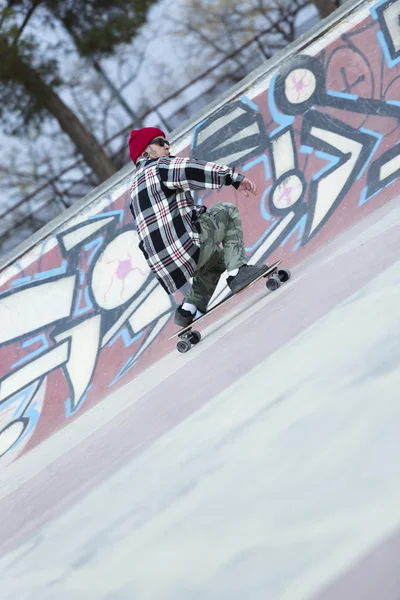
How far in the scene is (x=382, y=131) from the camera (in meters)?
7.52

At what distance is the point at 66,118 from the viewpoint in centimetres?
1789

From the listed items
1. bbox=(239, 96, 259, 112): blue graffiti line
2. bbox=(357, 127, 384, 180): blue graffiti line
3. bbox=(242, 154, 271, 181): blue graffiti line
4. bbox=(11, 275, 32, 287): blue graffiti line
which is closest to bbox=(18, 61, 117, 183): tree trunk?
bbox=(11, 275, 32, 287): blue graffiti line

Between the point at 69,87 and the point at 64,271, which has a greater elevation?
the point at 69,87

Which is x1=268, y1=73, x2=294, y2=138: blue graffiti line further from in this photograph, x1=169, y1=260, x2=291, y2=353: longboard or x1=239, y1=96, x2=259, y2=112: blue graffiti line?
x1=169, y1=260, x2=291, y2=353: longboard

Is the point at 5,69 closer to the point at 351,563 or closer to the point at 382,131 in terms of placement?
the point at 382,131

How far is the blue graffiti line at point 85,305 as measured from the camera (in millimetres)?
8102

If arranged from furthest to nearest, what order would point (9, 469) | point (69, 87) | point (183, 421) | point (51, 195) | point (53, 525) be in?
1. point (69, 87)
2. point (51, 195)
3. point (9, 469)
4. point (183, 421)
5. point (53, 525)

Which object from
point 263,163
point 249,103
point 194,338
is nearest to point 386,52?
point 249,103

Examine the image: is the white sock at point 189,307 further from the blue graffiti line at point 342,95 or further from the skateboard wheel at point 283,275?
A: the blue graffiti line at point 342,95

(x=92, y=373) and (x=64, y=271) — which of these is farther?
(x=64, y=271)

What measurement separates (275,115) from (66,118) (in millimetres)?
10987

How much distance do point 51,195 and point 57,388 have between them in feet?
29.8

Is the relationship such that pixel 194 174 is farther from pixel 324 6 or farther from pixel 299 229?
pixel 324 6

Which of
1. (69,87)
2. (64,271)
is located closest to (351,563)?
(64,271)
